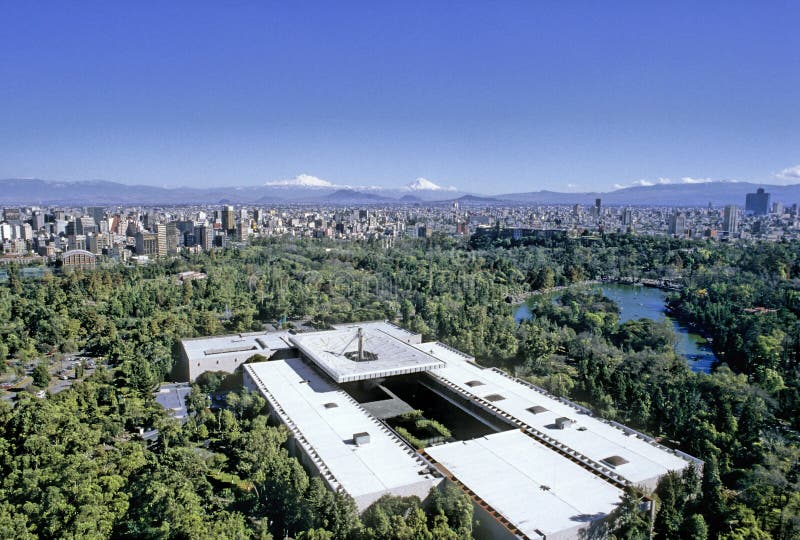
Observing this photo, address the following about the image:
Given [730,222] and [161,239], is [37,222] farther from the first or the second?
[730,222]

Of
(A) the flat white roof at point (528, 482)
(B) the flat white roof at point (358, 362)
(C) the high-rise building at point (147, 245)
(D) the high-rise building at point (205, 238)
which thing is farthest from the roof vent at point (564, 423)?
(D) the high-rise building at point (205, 238)

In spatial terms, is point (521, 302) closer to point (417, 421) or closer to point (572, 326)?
point (572, 326)

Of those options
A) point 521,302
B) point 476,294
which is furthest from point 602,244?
point 476,294

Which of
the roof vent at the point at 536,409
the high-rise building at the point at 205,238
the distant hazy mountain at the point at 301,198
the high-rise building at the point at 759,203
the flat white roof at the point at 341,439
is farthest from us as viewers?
the distant hazy mountain at the point at 301,198

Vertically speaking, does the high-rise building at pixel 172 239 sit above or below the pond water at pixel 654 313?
above

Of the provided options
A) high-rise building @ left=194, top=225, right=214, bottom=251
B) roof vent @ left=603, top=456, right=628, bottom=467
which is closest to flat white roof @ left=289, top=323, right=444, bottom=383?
roof vent @ left=603, top=456, right=628, bottom=467

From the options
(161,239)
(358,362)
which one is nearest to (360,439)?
(358,362)

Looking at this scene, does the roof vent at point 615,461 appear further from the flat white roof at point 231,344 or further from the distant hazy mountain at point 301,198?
the distant hazy mountain at point 301,198
